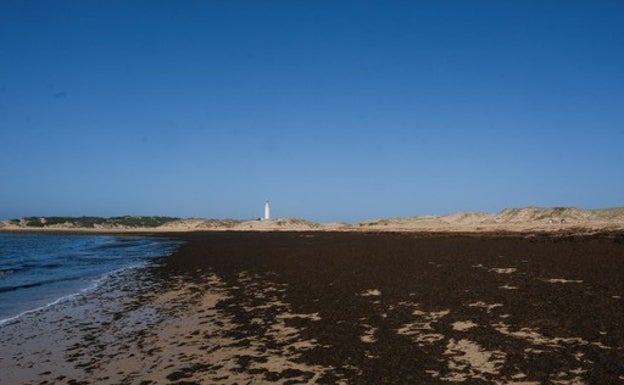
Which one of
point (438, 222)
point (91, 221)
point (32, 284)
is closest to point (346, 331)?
point (32, 284)

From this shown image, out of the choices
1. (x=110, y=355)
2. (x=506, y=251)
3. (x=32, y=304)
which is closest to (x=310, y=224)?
(x=506, y=251)

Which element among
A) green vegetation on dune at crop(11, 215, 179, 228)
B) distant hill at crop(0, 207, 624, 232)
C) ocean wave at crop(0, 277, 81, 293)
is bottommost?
ocean wave at crop(0, 277, 81, 293)

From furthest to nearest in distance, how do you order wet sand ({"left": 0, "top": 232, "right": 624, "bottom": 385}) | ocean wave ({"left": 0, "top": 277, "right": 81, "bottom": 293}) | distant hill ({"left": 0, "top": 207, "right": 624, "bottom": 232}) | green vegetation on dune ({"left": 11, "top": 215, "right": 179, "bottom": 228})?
1. green vegetation on dune ({"left": 11, "top": 215, "right": 179, "bottom": 228})
2. distant hill ({"left": 0, "top": 207, "right": 624, "bottom": 232})
3. ocean wave ({"left": 0, "top": 277, "right": 81, "bottom": 293})
4. wet sand ({"left": 0, "top": 232, "right": 624, "bottom": 385})

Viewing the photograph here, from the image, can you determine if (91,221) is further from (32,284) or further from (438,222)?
(32,284)

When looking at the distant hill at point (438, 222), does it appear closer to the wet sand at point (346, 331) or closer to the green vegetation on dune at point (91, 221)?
the green vegetation on dune at point (91, 221)

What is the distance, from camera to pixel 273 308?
1478 cm

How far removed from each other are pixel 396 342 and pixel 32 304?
48.5ft

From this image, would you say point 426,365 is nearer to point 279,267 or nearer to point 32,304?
point 32,304

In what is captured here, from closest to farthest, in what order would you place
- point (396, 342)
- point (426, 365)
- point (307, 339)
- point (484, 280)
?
point (426, 365) → point (396, 342) → point (307, 339) → point (484, 280)

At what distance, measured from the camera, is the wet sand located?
27.9ft

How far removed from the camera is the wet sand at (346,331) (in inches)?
335

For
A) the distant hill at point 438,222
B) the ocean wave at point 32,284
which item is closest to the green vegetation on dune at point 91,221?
the distant hill at point 438,222

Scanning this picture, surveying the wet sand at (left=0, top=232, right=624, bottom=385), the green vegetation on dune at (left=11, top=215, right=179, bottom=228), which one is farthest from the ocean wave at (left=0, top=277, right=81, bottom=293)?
the green vegetation on dune at (left=11, top=215, right=179, bottom=228)

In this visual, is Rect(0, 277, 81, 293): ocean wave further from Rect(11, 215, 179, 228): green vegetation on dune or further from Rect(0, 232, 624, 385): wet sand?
Rect(11, 215, 179, 228): green vegetation on dune
